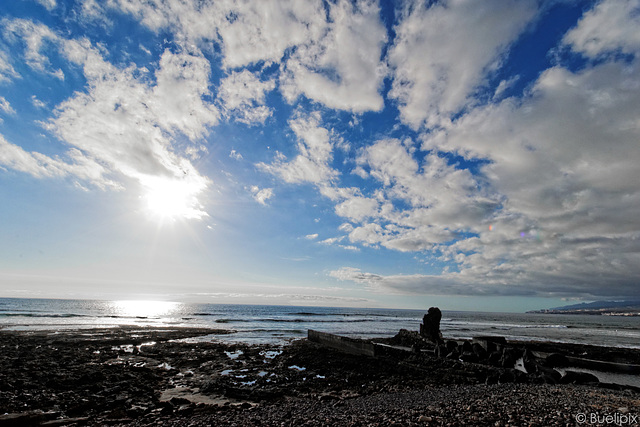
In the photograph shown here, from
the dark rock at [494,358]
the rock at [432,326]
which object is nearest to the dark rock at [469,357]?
the dark rock at [494,358]

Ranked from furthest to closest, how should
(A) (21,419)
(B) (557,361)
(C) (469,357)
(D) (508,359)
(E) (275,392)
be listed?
(B) (557,361)
(C) (469,357)
(D) (508,359)
(E) (275,392)
(A) (21,419)

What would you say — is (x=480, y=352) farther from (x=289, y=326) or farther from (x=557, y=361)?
(x=289, y=326)

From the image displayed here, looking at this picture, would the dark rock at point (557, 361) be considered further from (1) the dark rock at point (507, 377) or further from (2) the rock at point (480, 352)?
(1) the dark rock at point (507, 377)

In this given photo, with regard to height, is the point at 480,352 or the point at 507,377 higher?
the point at 507,377

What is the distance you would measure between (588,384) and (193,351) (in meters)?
26.7

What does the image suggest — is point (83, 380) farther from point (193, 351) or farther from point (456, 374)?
point (456, 374)

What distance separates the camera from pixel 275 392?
12688mm

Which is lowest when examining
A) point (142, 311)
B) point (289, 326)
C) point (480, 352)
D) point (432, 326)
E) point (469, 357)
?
point (142, 311)

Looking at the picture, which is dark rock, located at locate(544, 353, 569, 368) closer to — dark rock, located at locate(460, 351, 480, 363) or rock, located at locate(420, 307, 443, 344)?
dark rock, located at locate(460, 351, 480, 363)

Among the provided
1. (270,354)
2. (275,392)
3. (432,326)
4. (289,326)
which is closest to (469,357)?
(432,326)

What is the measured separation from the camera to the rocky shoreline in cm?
916

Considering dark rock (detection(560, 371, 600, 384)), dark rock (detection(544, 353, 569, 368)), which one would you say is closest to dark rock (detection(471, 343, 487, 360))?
dark rock (detection(544, 353, 569, 368))

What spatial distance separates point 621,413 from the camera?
9.23m

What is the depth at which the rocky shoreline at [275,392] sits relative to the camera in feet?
30.1
